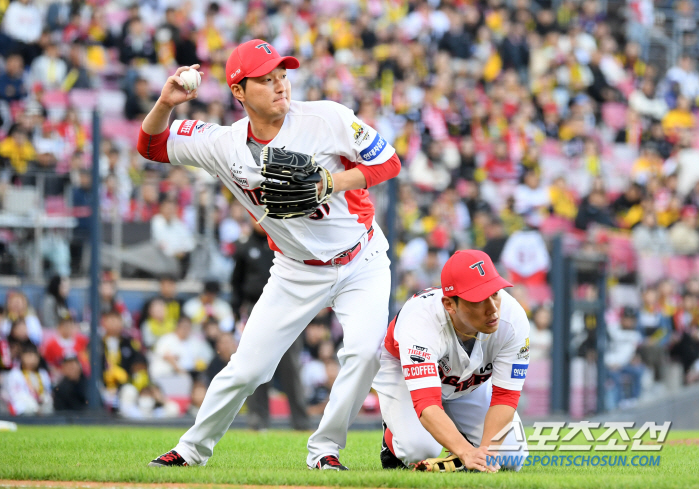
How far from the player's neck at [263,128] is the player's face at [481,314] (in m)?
1.36

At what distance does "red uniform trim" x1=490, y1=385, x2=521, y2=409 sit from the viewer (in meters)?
5.17

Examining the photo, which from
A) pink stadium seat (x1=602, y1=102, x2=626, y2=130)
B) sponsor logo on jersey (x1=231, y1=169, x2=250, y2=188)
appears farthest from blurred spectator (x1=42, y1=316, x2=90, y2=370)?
pink stadium seat (x1=602, y1=102, x2=626, y2=130)

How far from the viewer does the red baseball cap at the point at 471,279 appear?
4.85 meters

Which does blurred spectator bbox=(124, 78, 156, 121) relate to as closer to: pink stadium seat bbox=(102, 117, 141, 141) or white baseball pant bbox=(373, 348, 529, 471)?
pink stadium seat bbox=(102, 117, 141, 141)

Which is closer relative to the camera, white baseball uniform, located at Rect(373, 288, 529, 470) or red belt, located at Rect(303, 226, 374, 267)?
white baseball uniform, located at Rect(373, 288, 529, 470)

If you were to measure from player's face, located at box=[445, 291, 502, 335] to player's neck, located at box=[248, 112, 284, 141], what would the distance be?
1364 millimetres

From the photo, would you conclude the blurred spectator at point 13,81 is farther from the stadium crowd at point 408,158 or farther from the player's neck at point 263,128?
the player's neck at point 263,128

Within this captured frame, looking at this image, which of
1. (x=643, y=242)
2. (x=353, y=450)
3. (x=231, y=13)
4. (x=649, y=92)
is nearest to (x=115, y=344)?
(x=353, y=450)

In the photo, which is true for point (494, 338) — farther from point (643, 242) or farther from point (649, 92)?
point (649, 92)

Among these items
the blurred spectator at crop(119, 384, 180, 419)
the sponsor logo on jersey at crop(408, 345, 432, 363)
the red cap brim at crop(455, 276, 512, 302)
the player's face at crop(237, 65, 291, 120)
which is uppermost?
the player's face at crop(237, 65, 291, 120)

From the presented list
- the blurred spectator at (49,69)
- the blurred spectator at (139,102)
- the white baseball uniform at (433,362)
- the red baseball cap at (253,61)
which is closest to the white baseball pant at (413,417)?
the white baseball uniform at (433,362)

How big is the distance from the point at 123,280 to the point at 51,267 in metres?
0.73

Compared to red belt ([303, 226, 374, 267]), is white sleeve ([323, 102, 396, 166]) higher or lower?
higher

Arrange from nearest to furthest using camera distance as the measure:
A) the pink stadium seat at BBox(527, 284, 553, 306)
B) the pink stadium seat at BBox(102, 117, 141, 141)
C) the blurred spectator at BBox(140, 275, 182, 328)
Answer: the blurred spectator at BBox(140, 275, 182, 328), the pink stadium seat at BBox(527, 284, 553, 306), the pink stadium seat at BBox(102, 117, 141, 141)
